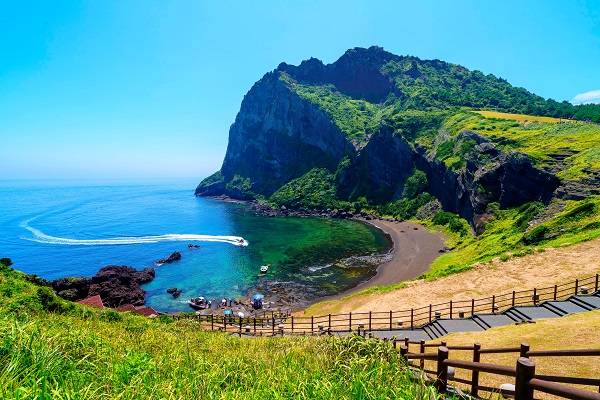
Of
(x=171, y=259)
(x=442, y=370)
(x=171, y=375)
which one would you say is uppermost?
(x=171, y=375)

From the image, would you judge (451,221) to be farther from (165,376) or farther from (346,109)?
(346,109)

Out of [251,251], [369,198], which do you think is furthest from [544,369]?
[369,198]

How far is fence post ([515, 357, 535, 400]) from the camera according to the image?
15.7ft

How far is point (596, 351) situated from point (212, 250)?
74119mm

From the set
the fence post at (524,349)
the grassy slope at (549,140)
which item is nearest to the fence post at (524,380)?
the fence post at (524,349)

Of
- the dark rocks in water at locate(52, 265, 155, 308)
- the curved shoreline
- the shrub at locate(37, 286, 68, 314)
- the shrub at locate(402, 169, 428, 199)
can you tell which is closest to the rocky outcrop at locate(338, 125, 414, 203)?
the shrub at locate(402, 169, 428, 199)

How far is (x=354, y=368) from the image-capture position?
6.86 meters

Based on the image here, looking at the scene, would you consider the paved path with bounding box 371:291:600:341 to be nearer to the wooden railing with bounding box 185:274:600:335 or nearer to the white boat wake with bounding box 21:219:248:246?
the wooden railing with bounding box 185:274:600:335

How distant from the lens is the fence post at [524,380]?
15.7 ft

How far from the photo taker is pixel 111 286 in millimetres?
52375

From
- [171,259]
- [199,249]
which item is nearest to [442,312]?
[171,259]

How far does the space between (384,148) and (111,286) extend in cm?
9762

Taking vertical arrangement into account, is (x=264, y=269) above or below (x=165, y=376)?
below

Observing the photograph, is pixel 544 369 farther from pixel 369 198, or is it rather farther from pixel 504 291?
pixel 369 198
